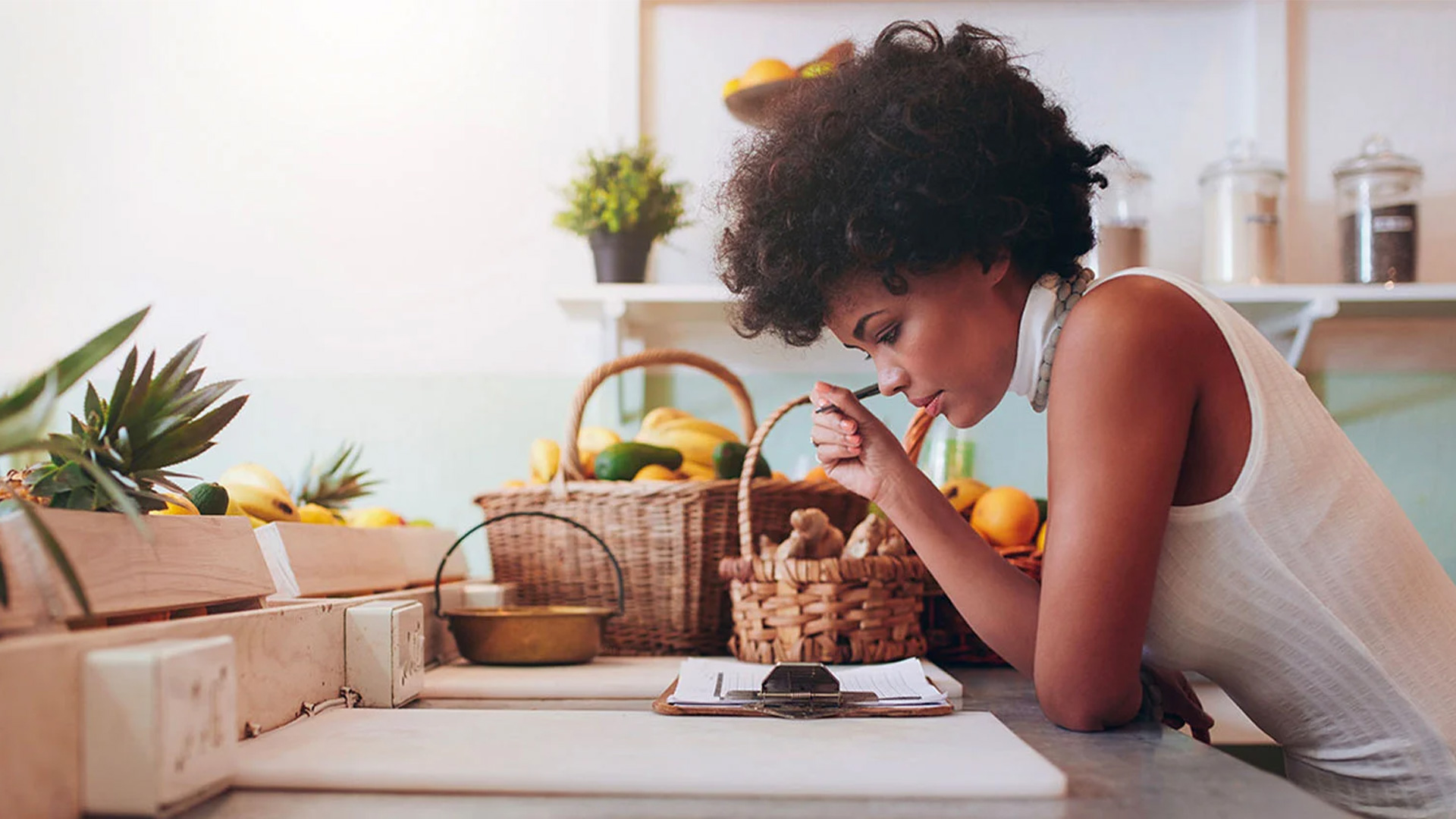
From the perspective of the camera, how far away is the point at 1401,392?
2113 mm

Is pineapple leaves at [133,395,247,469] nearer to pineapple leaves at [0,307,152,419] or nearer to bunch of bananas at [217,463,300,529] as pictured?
pineapple leaves at [0,307,152,419]

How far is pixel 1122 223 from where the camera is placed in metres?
1.96

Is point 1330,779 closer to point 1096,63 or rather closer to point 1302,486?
point 1302,486

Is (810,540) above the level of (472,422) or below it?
below

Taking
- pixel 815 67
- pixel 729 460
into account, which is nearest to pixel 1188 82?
pixel 815 67

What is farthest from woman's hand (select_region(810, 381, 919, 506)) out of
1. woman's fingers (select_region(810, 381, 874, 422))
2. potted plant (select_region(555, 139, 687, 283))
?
potted plant (select_region(555, 139, 687, 283))

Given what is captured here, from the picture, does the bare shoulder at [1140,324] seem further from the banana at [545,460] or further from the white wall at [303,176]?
the white wall at [303,176]

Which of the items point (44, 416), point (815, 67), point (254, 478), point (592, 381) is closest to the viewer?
point (44, 416)

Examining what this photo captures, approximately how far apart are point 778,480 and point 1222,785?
0.79 meters

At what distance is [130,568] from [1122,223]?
169cm

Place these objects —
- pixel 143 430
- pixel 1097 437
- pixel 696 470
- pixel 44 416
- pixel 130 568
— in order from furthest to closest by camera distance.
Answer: pixel 696 470, pixel 1097 437, pixel 143 430, pixel 130 568, pixel 44 416

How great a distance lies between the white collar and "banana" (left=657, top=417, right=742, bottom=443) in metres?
0.64

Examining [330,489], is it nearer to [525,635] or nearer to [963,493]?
[525,635]

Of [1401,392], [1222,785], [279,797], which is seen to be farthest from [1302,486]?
[1401,392]
